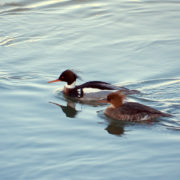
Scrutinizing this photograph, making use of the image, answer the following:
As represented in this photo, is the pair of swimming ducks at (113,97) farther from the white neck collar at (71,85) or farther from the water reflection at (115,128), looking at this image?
the water reflection at (115,128)

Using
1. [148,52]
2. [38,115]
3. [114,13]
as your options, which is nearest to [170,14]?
[114,13]

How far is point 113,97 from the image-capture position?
32.4ft

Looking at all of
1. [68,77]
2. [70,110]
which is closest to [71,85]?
[68,77]

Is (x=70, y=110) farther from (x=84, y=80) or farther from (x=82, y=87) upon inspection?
(x=84, y=80)

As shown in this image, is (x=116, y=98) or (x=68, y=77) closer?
(x=116, y=98)

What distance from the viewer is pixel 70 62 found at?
12.5 m

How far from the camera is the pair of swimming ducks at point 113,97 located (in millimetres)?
9391

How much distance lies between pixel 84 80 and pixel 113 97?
80.9 inches

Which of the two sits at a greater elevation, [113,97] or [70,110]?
[113,97]

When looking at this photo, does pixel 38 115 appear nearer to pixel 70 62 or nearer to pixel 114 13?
pixel 70 62

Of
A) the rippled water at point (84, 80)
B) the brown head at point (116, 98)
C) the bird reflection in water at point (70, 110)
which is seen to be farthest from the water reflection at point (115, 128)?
the bird reflection in water at point (70, 110)

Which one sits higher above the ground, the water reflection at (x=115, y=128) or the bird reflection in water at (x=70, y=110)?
the bird reflection in water at (x=70, y=110)

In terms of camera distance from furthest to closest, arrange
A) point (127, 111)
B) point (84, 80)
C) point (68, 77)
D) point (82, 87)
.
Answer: point (84, 80), point (68, 77), point (82, 87), point (127, 111)

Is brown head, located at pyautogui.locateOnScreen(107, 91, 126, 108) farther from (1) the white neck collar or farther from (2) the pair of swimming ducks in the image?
→ (1) the white neck collar
